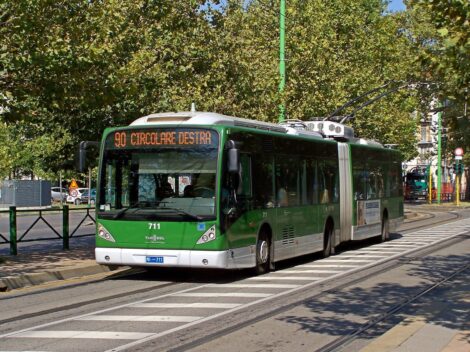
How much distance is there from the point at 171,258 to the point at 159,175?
4.90 ft

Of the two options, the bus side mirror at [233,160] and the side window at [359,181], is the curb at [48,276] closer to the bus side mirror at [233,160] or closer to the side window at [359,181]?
the bus side mirror at [233,160]

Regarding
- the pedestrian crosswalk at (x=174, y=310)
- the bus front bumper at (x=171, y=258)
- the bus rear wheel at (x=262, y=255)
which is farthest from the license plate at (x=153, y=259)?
the bus rear wheel at (x=262, y=255)

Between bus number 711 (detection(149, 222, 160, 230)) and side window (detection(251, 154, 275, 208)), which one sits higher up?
side window (detection(251, 154, 275, 208))

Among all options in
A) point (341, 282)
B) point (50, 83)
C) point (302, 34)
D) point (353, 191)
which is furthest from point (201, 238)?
point (302, 34)

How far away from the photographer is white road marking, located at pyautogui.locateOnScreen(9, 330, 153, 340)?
9039 mm

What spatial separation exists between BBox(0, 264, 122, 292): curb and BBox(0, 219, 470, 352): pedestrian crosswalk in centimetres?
282

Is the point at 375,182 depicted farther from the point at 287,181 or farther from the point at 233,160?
the point at 233,160

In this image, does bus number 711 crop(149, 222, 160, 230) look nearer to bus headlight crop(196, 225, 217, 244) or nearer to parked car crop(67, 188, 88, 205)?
bus headlight crop(196, 225, 217, 244)

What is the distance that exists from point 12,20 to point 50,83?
58.5 inches

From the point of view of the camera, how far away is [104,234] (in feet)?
48.7

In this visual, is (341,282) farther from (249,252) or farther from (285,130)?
(285,130)

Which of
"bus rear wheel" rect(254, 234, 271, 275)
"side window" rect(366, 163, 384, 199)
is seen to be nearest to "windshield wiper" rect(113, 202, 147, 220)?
"bus rear wheel" rect(254, 234, 271, 275)

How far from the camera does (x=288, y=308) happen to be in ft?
37.2

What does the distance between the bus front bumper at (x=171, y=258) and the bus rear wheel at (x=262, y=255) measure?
2.11ft
